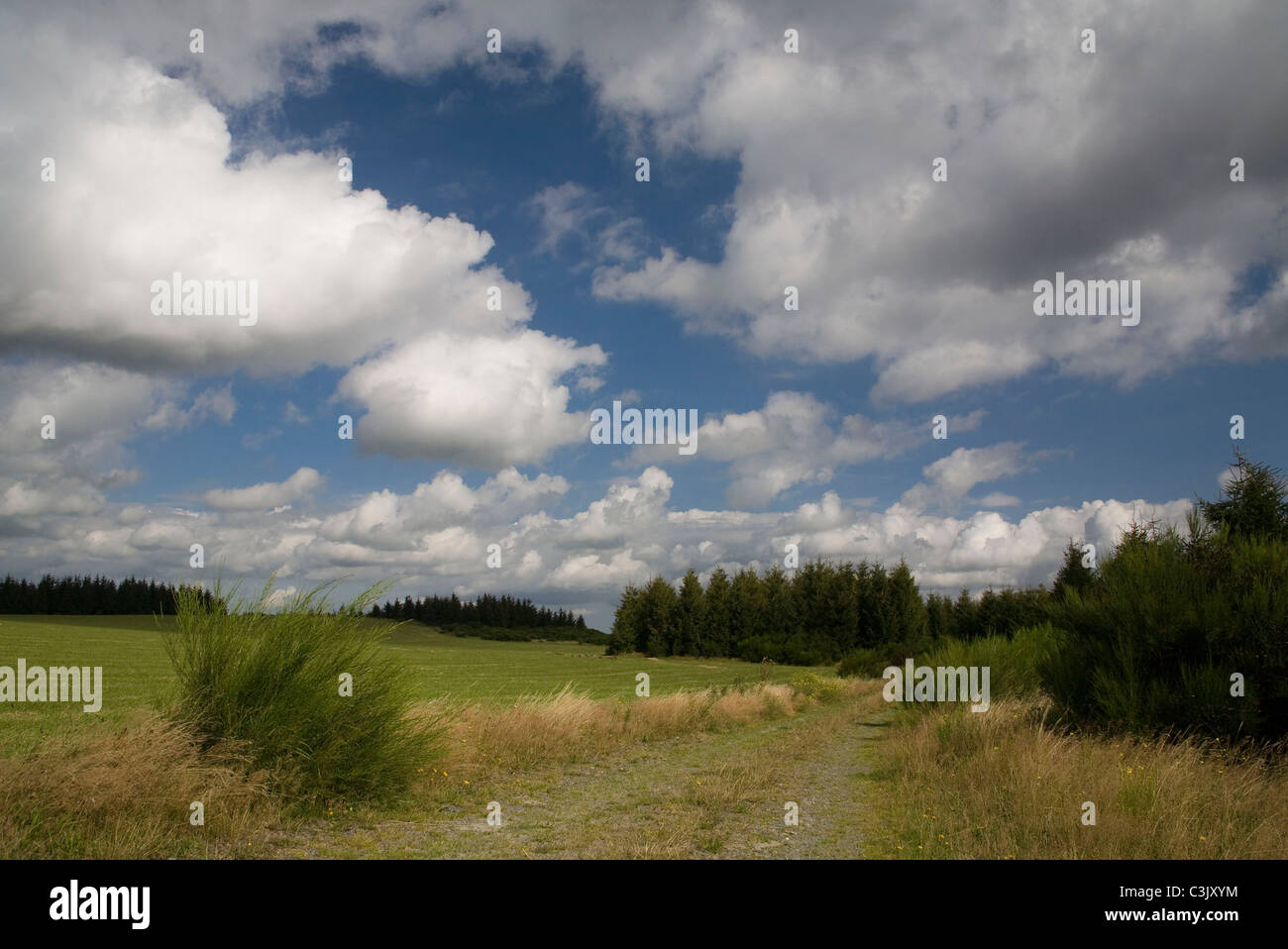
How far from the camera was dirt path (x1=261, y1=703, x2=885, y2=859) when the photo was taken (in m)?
6.92

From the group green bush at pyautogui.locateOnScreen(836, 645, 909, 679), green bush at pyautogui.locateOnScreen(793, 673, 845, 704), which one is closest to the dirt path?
green bush at pyautogui.locateOnScreen(793, 673, 845, 704)

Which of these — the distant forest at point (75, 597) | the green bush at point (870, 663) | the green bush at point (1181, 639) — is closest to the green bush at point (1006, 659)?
the green bush at point (1181, 639)

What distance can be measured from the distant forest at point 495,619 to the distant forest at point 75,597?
3538 centimetres

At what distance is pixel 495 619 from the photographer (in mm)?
137125

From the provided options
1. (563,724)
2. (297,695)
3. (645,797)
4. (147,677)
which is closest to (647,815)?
(645,797)

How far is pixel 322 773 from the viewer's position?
26.0 ft

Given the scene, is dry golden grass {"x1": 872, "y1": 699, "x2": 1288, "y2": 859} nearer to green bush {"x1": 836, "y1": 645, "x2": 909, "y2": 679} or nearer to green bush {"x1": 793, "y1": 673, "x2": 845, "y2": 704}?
green bush {"x1": 793, "y1": 673, "x2": 845, "y2": 704}

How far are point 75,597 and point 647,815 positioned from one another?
403 ft

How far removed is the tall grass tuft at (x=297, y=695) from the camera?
7.68 metres

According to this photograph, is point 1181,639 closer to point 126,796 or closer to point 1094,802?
point 1094,802

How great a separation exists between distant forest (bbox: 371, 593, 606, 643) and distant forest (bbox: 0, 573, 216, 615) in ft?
116

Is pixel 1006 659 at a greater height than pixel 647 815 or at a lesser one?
lesser
